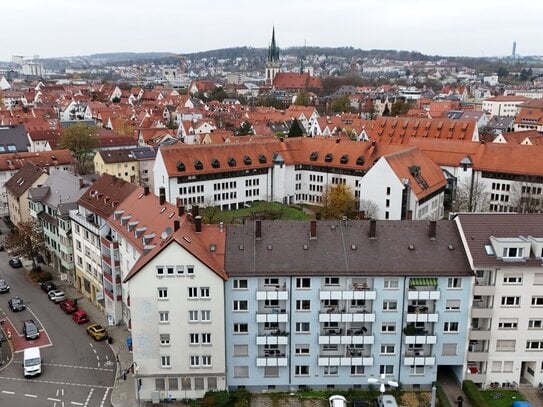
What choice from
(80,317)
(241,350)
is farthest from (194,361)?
(80,317)

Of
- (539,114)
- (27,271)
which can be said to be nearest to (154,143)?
(27,271)

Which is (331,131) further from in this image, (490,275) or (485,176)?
(490,275)

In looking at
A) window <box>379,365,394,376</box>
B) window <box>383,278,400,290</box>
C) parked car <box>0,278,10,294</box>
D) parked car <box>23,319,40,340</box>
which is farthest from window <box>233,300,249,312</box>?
parked car <box>0,278,10,294</box>

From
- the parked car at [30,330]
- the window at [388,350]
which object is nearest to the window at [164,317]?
the window at [388,350]

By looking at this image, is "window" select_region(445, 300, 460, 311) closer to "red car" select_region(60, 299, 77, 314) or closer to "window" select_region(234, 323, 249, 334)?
"window" select_region(234, 323, 249, 334)

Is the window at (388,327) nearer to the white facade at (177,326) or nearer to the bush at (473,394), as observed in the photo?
the bush at (473,394)
